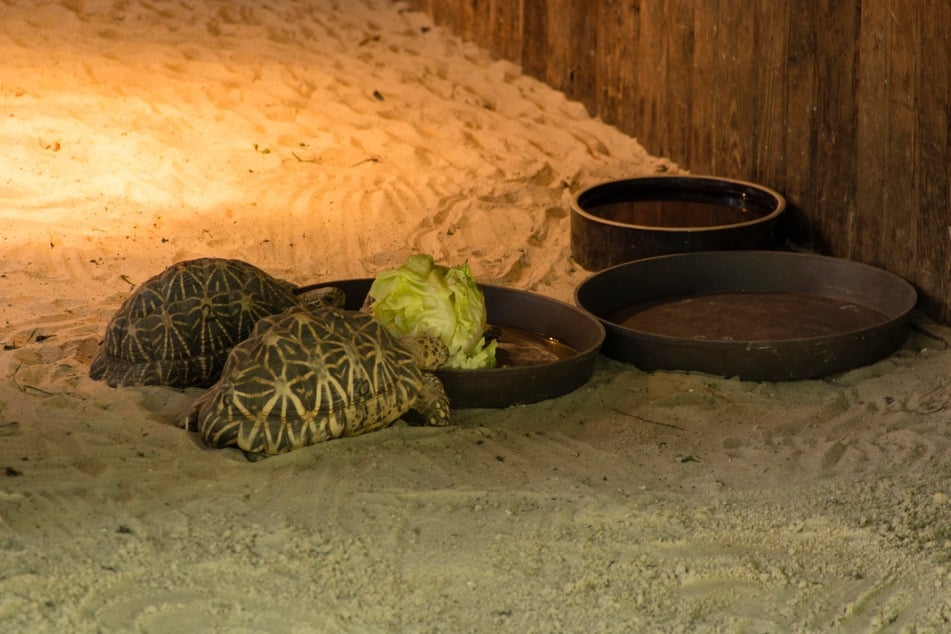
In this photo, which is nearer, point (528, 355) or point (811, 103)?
point (528, 355)

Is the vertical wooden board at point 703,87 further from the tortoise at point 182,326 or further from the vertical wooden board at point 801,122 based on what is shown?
the tortoise at point 182,326

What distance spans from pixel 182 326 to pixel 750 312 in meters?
2.32

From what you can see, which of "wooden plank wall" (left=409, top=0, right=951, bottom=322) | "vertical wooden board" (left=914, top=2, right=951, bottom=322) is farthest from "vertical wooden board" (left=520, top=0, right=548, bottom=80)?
"vertical wooden board" (left=914, top=2, right=951, bottom=322)

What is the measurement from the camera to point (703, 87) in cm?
655

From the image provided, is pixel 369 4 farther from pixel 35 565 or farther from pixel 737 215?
pixel 35 565

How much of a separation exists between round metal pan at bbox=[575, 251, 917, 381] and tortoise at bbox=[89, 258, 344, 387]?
1361 mm

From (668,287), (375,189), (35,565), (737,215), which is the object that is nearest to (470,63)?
(375,189)

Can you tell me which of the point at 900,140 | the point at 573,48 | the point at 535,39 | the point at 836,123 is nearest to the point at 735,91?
the point at 836,123

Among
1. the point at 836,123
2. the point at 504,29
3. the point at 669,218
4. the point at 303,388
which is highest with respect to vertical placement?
the point at 836,123

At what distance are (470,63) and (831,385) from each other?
4876 mm

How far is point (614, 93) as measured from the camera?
7492 mm

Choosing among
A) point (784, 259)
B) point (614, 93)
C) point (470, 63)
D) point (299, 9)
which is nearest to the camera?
point (784, 259)

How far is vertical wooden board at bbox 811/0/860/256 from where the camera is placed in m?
5.40

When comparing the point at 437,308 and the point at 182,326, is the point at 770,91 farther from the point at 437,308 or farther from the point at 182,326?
the point at 182,326
